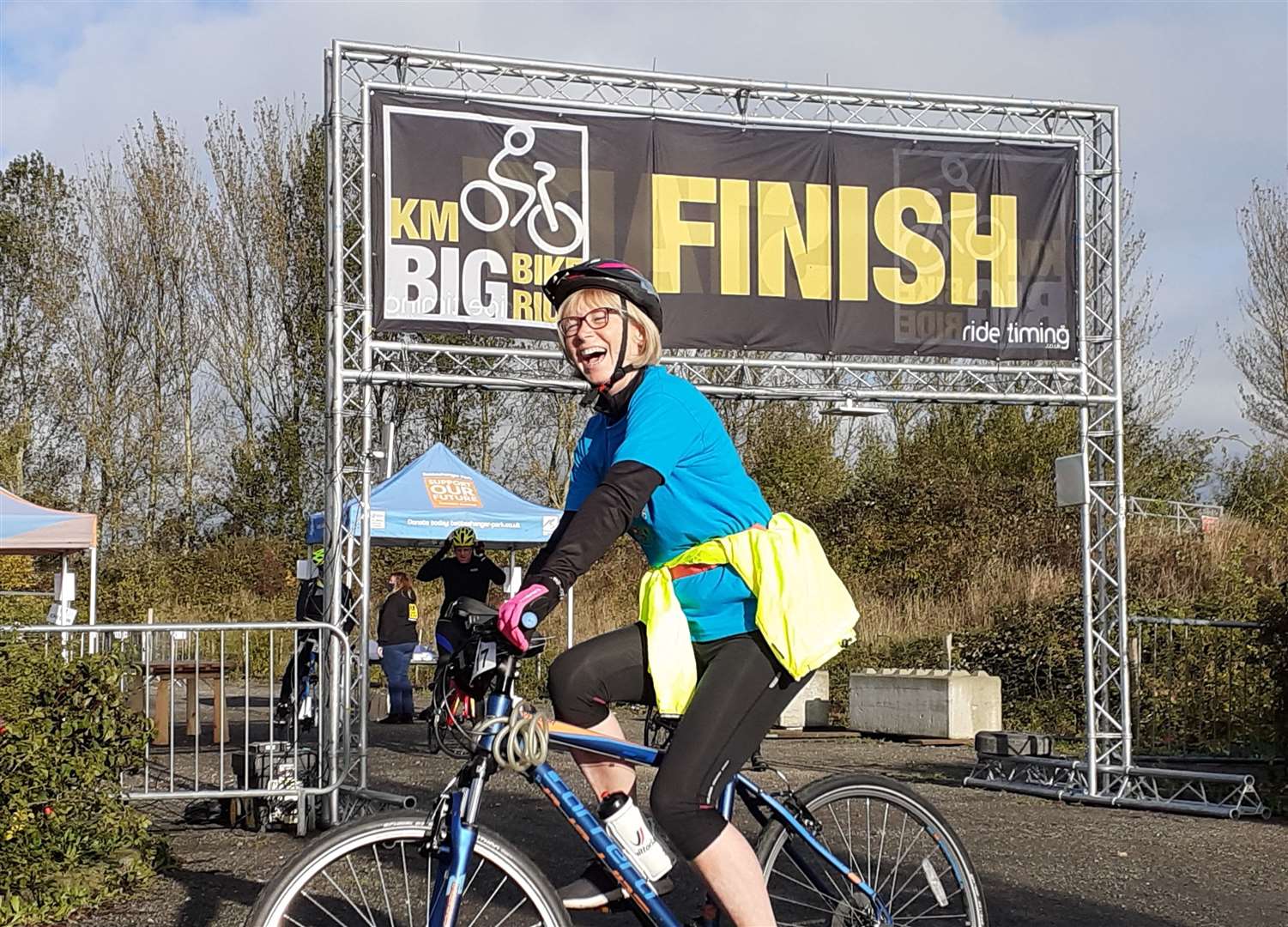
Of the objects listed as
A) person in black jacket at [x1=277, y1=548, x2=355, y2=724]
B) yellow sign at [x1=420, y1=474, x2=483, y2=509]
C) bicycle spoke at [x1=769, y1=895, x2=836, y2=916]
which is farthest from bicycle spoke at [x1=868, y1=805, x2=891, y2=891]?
yellow sign at [x1=420, y1=474, x2=483, y2=509]

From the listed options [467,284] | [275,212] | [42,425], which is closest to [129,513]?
[42,425]

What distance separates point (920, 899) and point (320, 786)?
506 centimetres

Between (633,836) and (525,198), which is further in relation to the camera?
(525,198)

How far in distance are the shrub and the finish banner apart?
393 cm

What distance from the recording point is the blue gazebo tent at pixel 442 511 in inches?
675

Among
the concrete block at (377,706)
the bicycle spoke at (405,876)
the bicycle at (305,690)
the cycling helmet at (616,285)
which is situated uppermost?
the cycling helmet at (616,285)

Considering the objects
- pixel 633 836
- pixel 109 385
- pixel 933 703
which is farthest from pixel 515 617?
pixel 109 385

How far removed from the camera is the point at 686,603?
421cm

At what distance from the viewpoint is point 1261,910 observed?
7008mm

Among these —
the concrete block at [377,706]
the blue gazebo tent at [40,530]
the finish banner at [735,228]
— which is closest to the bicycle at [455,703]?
the finish banner at [735,228]

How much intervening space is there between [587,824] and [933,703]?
44.6ft

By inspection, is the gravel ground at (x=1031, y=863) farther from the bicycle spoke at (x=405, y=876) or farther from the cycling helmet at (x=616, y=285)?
the cycling helmet at (x=616, y=285)

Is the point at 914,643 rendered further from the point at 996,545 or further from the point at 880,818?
the point at 880,818

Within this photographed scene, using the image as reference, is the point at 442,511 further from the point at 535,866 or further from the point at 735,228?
the point at 535,866
